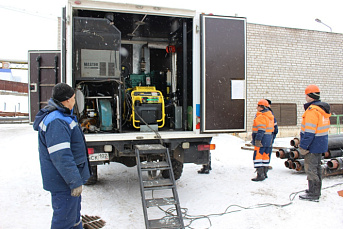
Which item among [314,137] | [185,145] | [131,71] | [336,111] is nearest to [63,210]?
[185,145]

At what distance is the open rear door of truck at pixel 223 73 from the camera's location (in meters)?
4.54

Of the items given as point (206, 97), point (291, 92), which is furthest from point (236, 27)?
point (291, 92)

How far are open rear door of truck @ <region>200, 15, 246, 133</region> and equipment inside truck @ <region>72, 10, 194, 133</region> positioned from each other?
483mm

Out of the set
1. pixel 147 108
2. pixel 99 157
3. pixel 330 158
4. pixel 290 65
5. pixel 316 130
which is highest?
pixel 290 65

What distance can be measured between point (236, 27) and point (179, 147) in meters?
2.11

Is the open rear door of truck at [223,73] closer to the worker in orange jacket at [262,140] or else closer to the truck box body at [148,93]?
the truck box body at [148,93]

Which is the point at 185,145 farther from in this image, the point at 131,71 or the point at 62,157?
the point at 131,71

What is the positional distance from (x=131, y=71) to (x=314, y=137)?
412cm

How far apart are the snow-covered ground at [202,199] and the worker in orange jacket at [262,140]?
245 mm

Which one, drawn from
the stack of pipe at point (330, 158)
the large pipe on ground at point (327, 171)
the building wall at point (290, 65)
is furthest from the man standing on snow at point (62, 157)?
the building wall at point (290, 65)

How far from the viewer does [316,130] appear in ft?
14.5

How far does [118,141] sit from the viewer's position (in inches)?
175

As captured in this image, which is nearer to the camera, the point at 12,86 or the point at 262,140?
the point at 262,140

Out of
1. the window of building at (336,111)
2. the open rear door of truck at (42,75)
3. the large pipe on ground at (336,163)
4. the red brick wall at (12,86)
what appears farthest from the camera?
the red brick wall at (12,86)
